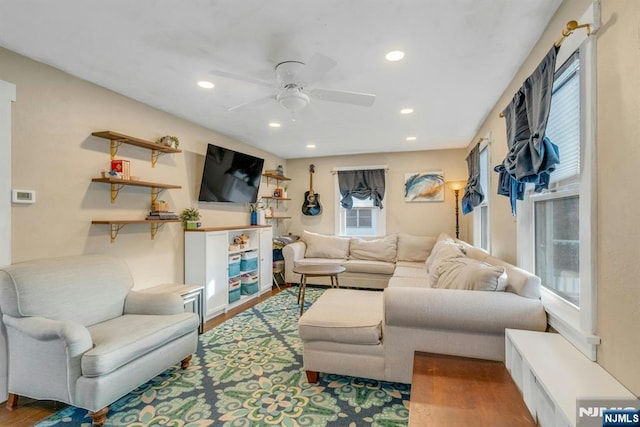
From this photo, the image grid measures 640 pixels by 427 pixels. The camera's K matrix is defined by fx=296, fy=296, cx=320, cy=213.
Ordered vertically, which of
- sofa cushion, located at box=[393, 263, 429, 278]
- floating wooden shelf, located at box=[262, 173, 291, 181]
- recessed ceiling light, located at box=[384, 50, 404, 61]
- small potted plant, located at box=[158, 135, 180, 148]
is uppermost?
recessed ceiling light, located at box=[384, 50, 404, 61]

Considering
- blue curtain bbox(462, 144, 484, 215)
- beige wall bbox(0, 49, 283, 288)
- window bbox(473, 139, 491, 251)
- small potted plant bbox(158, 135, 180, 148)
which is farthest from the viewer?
blue curtain bbox(462, 144, 484, 215)

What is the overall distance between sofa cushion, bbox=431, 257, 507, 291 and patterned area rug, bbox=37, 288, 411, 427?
85 centimetres

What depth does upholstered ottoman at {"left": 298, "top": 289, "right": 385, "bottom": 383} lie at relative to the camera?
6.70 ft

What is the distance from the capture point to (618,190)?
116cm

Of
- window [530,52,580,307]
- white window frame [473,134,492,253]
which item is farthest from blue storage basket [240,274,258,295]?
window [530,52,580,307]

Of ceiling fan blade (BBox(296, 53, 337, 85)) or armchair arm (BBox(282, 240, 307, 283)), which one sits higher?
ceiling fan blade (BBox(296, 53, 337, 85))

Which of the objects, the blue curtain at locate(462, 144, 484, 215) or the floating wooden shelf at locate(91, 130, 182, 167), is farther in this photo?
the blue curtain at locate(462, 144, 484, 215)

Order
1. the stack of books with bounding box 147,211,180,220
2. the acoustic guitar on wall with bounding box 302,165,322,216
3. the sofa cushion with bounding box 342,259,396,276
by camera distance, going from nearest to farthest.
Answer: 1. the stack of books with bounding box 147,211,180,220
2. the sofa cushion with bounding box 342,259,396,276
3. the acoustic guitar on wall with bounding box 302,165,322,216

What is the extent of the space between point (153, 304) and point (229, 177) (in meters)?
2.13

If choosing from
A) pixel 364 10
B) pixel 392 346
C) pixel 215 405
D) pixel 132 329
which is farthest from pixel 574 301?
pixel 132 329

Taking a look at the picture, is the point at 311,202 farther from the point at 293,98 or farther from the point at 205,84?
the point at 293,98

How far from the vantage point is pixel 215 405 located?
195 cm

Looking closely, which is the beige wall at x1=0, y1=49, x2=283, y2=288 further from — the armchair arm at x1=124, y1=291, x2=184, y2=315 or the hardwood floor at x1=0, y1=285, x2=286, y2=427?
the hardwood floor at x1=0, y1=285, x2=286, y2=427

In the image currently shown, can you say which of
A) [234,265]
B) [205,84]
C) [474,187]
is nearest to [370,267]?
[474,187]
